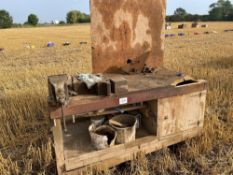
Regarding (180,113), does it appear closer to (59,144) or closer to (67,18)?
(59,144)

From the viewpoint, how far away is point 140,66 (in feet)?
8.30

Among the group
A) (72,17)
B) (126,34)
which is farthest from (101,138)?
(72,17)

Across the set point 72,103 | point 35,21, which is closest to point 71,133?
point 72,103

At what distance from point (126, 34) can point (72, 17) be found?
58.2 m

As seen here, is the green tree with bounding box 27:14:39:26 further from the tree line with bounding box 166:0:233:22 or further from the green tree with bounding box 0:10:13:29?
the tree line with bounding box 166:0:233:22

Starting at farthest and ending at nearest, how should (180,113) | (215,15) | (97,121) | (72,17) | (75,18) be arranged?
(75,18)
(72,17)
(215,15)
(97,121)
(180,113)

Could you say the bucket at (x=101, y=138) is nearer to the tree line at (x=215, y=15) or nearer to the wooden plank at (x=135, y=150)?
the wooden plank at (x=135, y=150)

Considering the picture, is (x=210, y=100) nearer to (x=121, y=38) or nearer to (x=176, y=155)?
(x=176, y=155)

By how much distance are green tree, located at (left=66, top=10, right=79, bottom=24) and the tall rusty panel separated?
57.4 meters

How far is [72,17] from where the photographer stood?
56469mm

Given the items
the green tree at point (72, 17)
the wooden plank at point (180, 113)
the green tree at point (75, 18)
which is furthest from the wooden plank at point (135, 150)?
the green tree at point (72, 17)

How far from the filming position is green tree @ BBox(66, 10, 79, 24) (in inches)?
2223

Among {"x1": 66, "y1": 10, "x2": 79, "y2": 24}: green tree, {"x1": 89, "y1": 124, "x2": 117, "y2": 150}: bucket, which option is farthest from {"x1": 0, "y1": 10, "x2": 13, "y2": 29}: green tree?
{"x1": 89, "y1": 124, "x2": 117, "y2": 150}: bucket

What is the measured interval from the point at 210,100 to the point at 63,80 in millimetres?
2421
